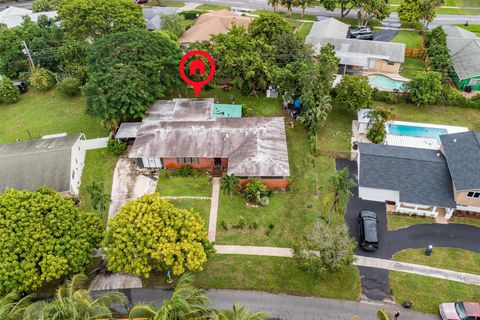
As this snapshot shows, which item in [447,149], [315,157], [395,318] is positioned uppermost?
[447,149]

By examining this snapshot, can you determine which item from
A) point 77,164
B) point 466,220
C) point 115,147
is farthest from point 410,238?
point 77,164

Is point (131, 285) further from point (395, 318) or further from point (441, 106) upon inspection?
point (441, 106)

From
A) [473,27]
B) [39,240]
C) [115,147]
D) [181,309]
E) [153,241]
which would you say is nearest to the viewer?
[181,309]

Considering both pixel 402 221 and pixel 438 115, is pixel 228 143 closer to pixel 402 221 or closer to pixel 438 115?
pixel 402 221

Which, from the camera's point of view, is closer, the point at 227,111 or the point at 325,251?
the point at 325,251

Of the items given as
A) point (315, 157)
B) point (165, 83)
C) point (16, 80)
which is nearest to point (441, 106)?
point (315, 157)

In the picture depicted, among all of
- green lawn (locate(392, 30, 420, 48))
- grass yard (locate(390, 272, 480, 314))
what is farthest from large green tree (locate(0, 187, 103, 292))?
green lawn (locate(392, 30, 420, 48))

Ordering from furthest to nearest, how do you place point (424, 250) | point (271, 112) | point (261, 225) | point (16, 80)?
point (16, 80) → point (271, 112) → point (261, 225) → point (424, 250)
